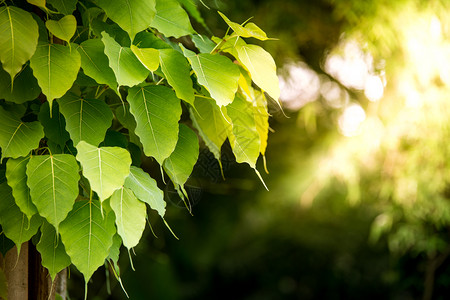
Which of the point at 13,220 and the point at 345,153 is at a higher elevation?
the point at 13,220

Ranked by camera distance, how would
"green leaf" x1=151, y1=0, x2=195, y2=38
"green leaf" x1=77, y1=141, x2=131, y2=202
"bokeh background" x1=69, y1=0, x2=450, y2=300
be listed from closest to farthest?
"green leaf" x1=77, y1=141, x2=131, y2=202, "green leaf" x1=151, y1=0, x2=195, y2=38, "bokeh background" x1=69, y1=0, x2=450, y2=300

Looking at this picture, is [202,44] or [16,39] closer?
[16,39]

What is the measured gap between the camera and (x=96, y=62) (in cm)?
54

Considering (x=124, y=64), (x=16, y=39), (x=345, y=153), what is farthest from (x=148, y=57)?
(x=345, y=153)

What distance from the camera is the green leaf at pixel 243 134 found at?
1.89ft

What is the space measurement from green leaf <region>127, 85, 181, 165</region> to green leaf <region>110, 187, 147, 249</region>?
0.17ft

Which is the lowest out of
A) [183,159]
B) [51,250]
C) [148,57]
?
[51,250]

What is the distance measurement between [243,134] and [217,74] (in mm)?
84

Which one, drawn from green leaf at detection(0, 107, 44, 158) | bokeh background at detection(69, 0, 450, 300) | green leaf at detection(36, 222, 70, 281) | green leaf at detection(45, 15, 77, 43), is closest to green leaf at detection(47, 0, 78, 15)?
green leaf at detection(45, 15, 77, 43)

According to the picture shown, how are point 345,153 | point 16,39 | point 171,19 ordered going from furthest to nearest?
1. point 345,153
2. point 171,19
3. point 16,39

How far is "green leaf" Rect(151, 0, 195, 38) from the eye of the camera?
58cm

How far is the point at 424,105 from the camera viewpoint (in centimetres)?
205

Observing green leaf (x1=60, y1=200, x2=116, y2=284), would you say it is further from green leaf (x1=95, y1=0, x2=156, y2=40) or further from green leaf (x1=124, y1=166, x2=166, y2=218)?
green leaf (x1=95, y1=0, x2=156, y2=40)

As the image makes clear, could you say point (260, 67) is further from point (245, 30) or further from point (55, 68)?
point (55, 68)
